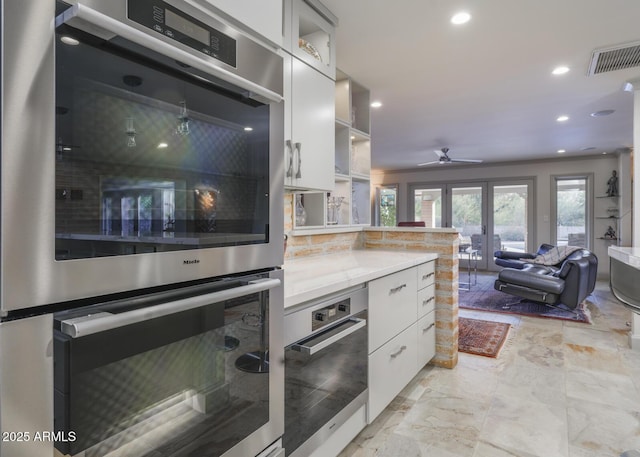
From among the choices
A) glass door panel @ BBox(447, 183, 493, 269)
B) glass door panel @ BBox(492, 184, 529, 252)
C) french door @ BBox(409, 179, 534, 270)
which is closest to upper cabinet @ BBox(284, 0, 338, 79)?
french door @ BBox(409, 179, 534, 270)

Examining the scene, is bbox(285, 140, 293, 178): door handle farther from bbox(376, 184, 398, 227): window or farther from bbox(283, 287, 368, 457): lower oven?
bbox(376, 184, 398, 227): window

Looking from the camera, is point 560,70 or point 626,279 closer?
point 626,279

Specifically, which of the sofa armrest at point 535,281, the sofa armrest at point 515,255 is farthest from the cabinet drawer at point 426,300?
the sofa armrest at point 515,255

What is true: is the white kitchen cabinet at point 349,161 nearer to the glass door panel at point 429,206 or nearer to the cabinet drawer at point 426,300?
the cabinet drawer at point 426,300

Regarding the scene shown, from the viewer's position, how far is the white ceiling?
2225 millimetres

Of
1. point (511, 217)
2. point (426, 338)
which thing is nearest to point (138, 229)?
point (426, 338)

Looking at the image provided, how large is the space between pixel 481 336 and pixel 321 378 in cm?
270

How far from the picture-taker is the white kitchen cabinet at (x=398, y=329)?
1.84 metres

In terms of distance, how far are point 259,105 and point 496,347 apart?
319cm

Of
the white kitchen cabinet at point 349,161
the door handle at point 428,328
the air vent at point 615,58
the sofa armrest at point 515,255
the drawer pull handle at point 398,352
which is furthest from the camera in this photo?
the sofa armrest at point 515,255

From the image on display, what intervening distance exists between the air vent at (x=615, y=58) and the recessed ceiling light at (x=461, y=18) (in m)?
1.22

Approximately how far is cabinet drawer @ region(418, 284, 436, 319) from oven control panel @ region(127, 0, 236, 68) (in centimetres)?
199

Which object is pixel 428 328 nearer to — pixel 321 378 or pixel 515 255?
pixel 321 378

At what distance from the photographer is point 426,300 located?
8.46 feet
